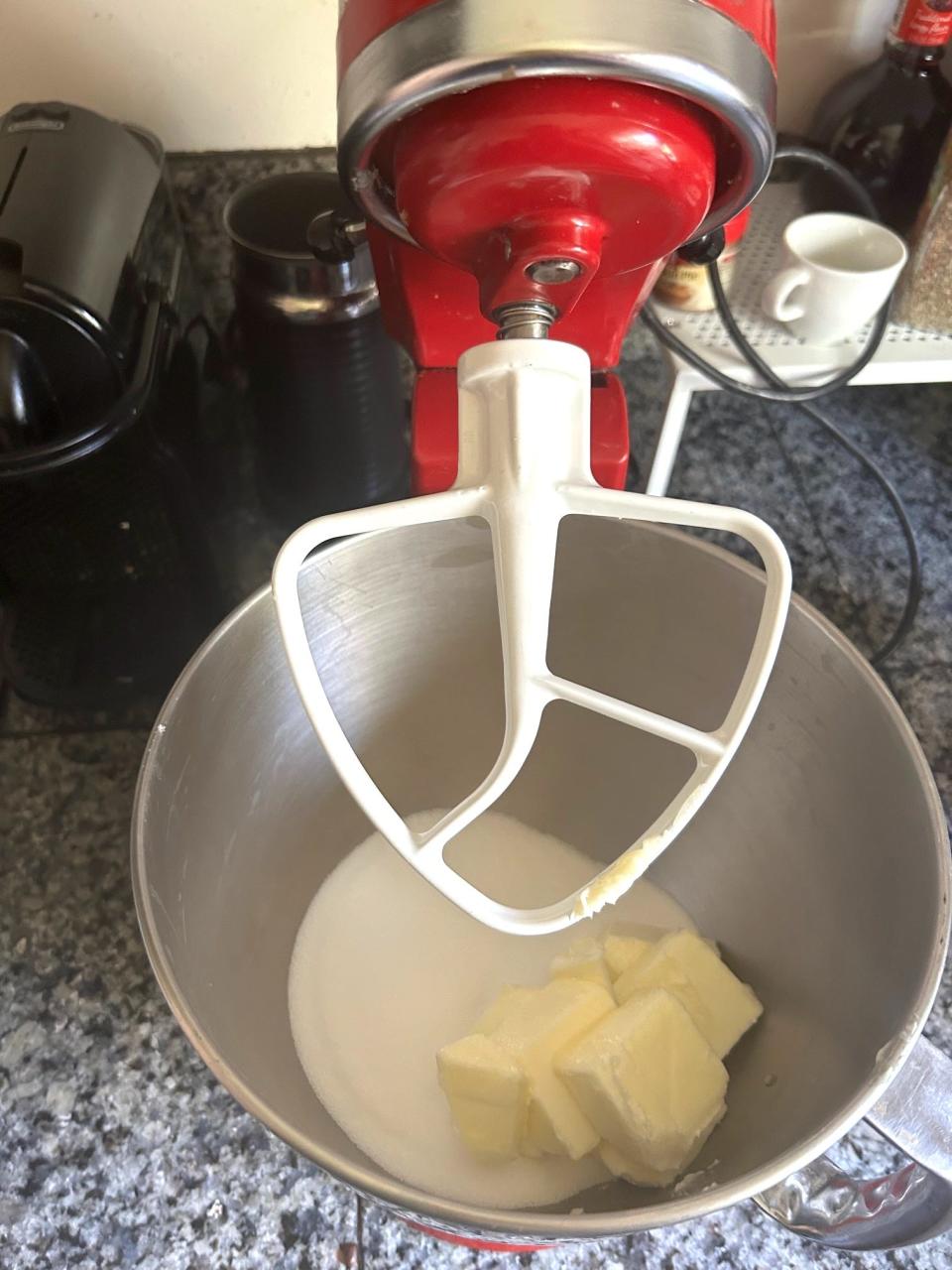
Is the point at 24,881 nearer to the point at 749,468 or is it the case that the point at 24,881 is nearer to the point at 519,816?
the point at 519,816

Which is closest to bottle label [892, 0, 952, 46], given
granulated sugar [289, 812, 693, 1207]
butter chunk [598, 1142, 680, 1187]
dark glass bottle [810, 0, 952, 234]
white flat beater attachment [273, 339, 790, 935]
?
dark glass bottle [810, 0, 952, 234]

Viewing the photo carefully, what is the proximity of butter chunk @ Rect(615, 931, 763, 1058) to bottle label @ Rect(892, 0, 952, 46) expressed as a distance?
0.54m

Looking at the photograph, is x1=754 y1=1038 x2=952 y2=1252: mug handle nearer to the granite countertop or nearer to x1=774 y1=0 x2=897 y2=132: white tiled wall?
the granite countertop

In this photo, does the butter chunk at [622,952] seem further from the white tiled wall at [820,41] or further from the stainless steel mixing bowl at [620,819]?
the white tiled wall at [820,41]

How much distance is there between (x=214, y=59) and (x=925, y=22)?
0.43m

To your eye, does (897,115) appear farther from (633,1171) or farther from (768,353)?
(633,1171)

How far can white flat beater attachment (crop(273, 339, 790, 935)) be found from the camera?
0.35m

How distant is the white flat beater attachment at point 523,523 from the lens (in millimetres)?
353

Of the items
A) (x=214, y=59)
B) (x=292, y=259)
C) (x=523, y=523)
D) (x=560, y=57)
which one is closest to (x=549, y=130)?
(x=560, y=57)

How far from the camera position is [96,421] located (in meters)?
0.50

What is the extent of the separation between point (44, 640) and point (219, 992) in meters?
0.29

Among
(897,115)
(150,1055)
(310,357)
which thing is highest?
(897,115)

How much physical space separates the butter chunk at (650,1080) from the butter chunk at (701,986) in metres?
0.02

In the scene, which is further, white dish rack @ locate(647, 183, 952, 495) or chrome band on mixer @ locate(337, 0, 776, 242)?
white dish rack @ locate(647, 183, 952, 495)
